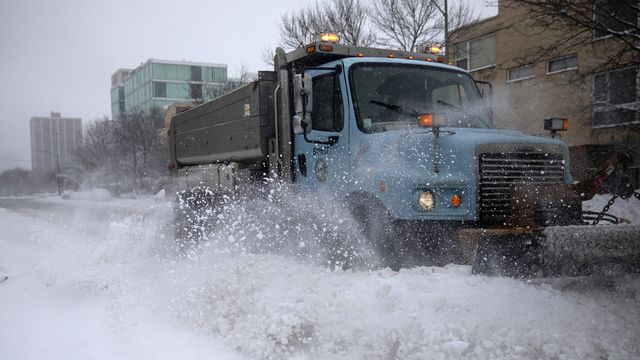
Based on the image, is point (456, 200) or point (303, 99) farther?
point (303, 99)

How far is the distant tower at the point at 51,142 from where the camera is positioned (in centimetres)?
6275

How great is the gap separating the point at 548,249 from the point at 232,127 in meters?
4.68

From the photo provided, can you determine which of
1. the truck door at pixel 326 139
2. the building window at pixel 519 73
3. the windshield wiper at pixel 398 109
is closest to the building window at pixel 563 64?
the building window at pixel 519 73

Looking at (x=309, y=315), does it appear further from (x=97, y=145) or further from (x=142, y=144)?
(x=97, y=145)

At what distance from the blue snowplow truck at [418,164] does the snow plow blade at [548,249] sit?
1 cm

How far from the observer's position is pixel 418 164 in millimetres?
5000

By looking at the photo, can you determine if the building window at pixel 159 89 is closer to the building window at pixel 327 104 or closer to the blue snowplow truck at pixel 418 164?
the blue snowplow truck at pixel 418 164

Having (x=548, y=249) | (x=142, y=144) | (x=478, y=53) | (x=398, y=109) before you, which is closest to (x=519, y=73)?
(x=478, y=53)

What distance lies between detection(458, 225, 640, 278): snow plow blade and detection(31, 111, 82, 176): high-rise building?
204 feet

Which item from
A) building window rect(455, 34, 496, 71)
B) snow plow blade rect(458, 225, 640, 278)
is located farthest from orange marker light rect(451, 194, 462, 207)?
building window rect(455, 34, 496, 71)

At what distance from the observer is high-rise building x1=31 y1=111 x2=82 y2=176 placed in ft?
208

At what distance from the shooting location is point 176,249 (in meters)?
7.75

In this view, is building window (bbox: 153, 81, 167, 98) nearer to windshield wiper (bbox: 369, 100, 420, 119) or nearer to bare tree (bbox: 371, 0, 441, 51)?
bare tree (bbox: 371, 0, 441, 51)

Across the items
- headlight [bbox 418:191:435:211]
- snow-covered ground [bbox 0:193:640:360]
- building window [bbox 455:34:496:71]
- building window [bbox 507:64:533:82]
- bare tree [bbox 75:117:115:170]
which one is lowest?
snow-covered ground [bbox 0:193:640:360]
